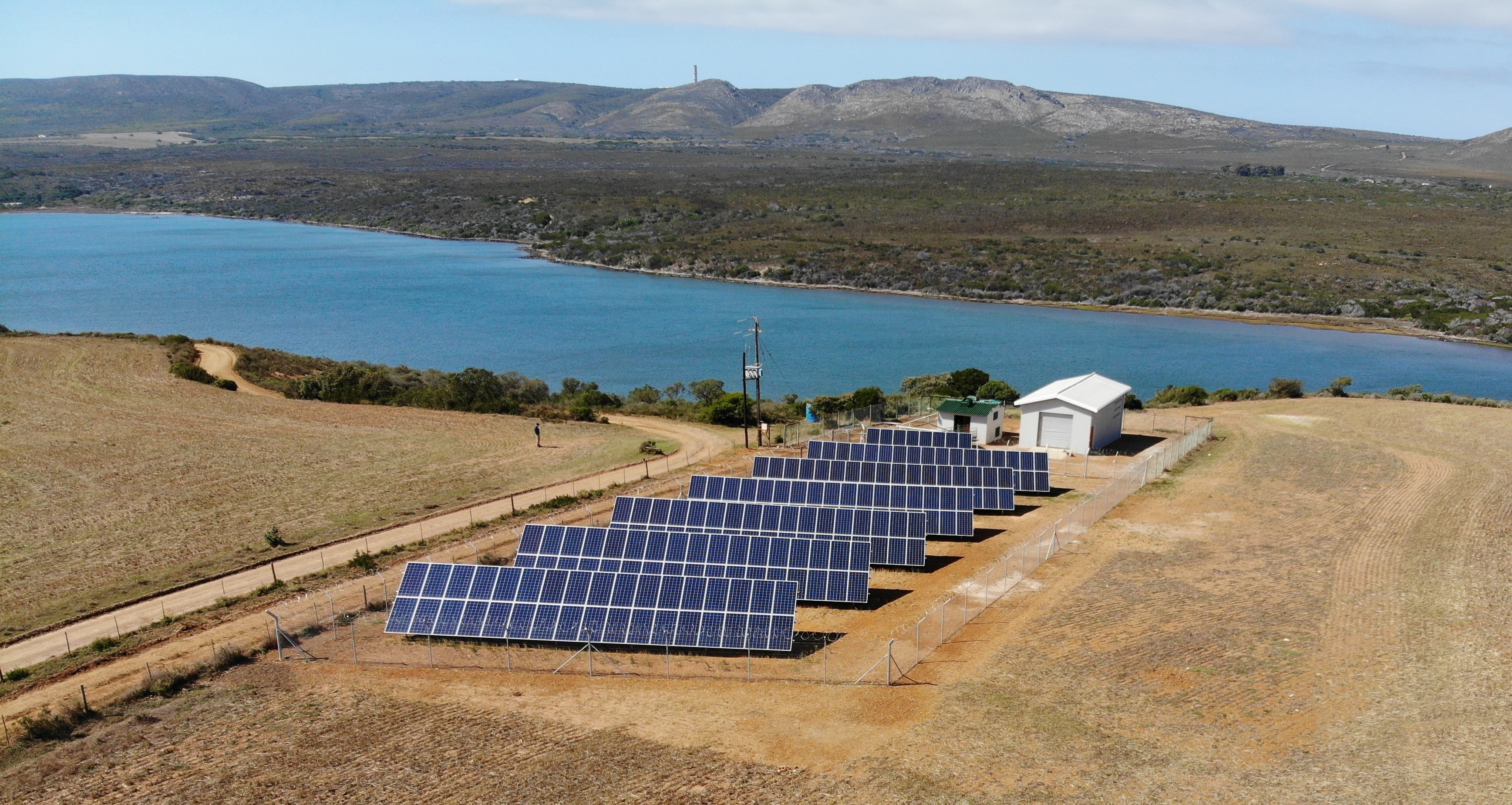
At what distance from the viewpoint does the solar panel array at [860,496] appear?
28297mm

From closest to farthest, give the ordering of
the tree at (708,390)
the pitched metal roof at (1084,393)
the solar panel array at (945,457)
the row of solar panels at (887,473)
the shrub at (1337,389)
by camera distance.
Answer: the row of solar panels at (887,473)
the solar panel array at (945,457)
the pitched metal roof at (1084,393)
the shrub at (1337,389)
the tree at (708,390)

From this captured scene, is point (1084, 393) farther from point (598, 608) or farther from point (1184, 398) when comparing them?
point (598, 608)

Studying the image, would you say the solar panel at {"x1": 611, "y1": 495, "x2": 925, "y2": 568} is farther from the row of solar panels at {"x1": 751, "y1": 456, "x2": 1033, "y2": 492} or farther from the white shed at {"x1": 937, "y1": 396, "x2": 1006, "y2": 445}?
the white shed at {"x1": 937, "y1": 396, "x2": 1006, "y2": 445}

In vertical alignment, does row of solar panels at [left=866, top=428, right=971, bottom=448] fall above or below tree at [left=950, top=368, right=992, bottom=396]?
above

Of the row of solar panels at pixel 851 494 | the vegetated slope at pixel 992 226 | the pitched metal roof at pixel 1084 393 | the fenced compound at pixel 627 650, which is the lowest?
the fenced compound at pixel 627 650

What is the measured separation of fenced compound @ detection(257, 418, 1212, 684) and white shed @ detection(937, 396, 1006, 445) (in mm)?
15505

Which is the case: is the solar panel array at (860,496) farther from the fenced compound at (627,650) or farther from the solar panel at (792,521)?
the fenced compound at (627,650)

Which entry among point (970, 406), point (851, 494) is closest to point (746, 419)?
point (970, 406)

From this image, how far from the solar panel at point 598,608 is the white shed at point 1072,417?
1911 cm

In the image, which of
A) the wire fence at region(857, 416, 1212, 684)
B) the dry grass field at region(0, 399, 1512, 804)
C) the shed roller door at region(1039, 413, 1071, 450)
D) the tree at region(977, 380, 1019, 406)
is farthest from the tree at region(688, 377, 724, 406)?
the dry grass field at region(0, 399, 1512, 804)

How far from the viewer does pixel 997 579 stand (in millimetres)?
24891

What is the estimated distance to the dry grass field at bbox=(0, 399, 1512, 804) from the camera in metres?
15.6

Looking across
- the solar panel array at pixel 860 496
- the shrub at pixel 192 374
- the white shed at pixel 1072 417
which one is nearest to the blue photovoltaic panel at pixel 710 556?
the solar panel array at pixel 860 496

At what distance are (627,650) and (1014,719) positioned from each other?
24.6ft
